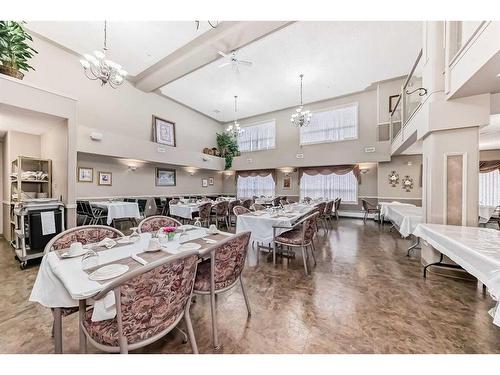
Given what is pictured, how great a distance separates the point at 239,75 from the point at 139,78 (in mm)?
3421

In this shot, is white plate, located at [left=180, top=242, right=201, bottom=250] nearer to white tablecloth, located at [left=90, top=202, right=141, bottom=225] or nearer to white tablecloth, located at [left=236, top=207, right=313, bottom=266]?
white tablecloth, located at [left=236, top=207, right=313, bottom=266]

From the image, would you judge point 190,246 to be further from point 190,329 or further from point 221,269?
point 190,329

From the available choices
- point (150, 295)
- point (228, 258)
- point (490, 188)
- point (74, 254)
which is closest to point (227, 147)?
point (228, 258)

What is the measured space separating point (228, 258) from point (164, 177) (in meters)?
7.69

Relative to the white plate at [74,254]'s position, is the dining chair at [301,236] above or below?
below

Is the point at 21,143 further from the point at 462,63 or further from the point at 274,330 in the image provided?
the point at 462,63

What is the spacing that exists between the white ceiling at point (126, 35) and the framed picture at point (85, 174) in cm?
322

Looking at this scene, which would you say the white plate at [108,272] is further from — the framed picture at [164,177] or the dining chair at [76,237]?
the framed picture at [164,177]

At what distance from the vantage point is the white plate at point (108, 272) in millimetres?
1155

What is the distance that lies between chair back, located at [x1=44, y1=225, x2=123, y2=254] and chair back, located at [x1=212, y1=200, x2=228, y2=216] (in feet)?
12.4

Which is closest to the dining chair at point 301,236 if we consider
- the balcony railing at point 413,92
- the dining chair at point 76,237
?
the dining chair at point 76,237
